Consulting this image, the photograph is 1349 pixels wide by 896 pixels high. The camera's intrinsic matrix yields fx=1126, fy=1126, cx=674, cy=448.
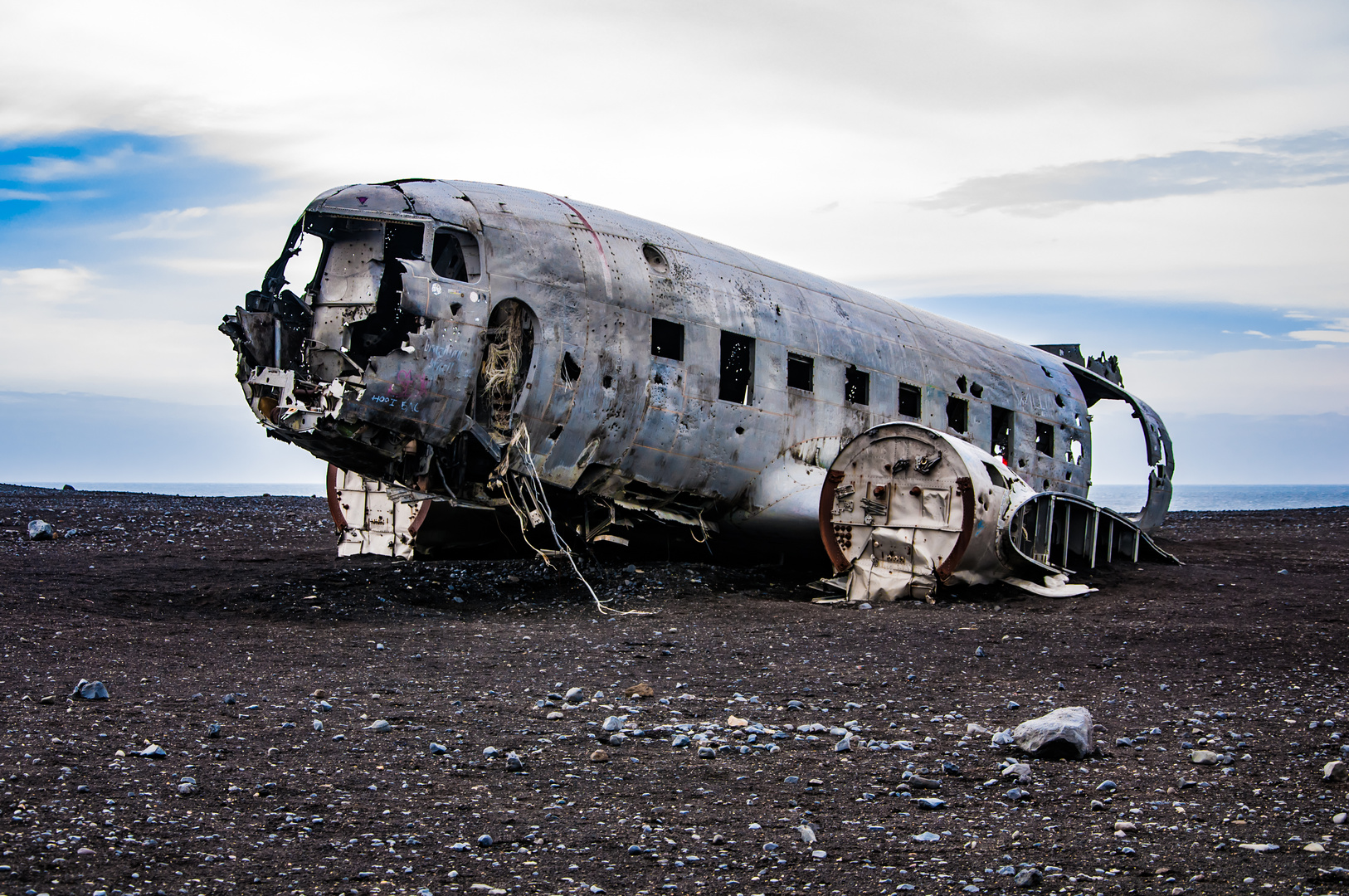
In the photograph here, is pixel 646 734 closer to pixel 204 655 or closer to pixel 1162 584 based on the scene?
pixel 204 655

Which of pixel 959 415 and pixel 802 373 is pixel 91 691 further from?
pixel 959 415

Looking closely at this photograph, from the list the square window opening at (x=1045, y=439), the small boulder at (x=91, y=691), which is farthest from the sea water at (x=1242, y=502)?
the small boulder at (x=91, y=691)

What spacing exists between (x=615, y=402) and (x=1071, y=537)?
685cm

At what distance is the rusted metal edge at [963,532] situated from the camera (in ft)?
40.5

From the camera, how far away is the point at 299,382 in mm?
10398

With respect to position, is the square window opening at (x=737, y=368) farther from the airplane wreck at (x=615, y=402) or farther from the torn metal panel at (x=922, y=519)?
the torn metal panel at (x=922, y=519)

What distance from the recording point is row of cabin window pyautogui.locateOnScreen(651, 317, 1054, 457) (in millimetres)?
12938

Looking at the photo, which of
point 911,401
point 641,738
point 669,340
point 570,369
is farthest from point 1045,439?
point 641,738

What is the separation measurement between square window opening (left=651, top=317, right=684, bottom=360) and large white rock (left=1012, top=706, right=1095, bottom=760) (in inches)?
276

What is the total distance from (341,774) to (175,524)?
1858 centimetres

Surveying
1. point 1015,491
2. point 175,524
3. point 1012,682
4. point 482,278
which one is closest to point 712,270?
point 482,278

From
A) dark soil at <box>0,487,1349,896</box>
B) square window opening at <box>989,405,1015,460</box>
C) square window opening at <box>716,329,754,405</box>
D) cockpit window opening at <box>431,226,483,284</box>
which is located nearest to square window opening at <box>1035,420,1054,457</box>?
square window opening at <box>989,405,1015,460</box>

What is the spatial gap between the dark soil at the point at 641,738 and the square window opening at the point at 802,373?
106 inches

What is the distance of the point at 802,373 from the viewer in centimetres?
1436
